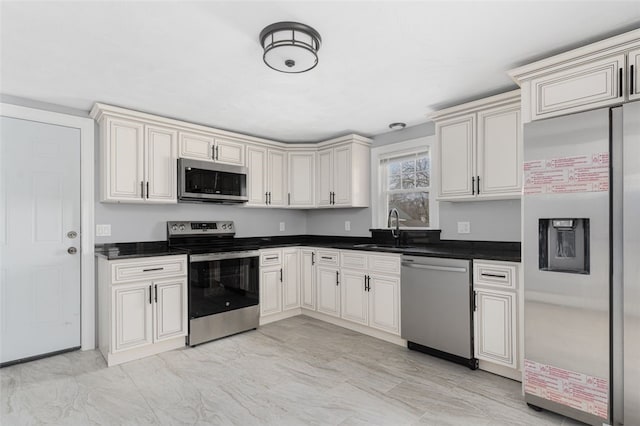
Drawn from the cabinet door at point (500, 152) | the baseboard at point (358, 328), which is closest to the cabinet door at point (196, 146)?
the baseboard at point (358, 328)

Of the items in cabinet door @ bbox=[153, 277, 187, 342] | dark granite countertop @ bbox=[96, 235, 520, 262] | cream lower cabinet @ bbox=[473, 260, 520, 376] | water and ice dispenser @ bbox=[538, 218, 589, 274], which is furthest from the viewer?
cabinet door @ bbox=[153, 277, 187, 342]

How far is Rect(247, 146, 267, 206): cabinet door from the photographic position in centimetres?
405

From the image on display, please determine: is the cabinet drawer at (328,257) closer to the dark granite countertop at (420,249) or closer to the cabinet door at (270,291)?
the dark granite countertop at (420,249)

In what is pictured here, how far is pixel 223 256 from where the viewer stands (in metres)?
3.37

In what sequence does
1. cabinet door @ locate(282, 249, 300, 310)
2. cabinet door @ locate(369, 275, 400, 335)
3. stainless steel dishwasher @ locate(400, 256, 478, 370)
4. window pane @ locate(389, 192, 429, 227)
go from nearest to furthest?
stainless steel dishwasher @ locate(400, 256, 478, 370)
cabinet door @ locate(369, 275, 400, 335)
window pane @ locate(389, 192, 429, 227)
cabinet door @ locate(282, 249, 300, 310)

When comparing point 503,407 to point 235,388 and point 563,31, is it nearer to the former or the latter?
point 235,388

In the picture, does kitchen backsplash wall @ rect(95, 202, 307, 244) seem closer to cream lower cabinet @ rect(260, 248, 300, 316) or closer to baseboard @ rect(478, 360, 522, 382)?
cream lower cabinet @ rect(260, 248, 300, 316)

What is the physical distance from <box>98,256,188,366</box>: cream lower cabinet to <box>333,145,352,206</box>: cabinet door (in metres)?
1.96

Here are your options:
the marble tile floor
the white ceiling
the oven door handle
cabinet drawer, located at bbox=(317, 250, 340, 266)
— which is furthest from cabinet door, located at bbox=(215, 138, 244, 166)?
the marble tile floor

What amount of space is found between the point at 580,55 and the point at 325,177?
2834 mm

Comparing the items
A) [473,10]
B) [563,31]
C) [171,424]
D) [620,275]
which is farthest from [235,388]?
[563,31]

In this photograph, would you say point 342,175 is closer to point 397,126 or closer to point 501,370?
point 397,126

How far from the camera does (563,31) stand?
1.92 metres

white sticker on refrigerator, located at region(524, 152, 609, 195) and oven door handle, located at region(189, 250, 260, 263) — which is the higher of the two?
white sticker on refrigerator, located at region(524, 152, 609, 195)
